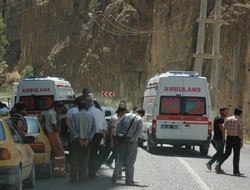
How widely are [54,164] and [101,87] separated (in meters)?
56.7

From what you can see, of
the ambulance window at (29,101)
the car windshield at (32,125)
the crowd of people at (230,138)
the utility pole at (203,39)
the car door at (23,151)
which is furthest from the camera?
the utility pole at (203,39)

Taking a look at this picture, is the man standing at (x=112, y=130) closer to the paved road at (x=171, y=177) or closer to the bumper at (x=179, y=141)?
the paved road at (x=171, y=177)

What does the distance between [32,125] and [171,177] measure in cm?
343

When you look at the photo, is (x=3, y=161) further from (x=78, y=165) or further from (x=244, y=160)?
(x=244, y=160)

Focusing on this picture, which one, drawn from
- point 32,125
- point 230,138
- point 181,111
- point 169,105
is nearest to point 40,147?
point 32,125

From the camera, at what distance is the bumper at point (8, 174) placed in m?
10.8

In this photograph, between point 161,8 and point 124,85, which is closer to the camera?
point 161,8

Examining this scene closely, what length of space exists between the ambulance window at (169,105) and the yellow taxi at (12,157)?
37.8 ft

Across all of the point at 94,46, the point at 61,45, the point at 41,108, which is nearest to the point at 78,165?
the point at 41,108

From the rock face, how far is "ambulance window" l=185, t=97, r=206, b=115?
19.0 metres

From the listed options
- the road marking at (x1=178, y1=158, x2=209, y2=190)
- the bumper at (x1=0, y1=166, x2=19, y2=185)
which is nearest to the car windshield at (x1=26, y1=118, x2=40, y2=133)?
the road marking at (x1=178, y1=158, x2=209, y2=190)

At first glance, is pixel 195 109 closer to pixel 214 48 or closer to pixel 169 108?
pixel 169 108

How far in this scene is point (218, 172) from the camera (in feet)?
57.8

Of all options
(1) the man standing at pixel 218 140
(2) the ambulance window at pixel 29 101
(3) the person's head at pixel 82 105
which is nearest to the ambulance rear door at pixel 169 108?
(2) the ambulance window at pixel 29 101
